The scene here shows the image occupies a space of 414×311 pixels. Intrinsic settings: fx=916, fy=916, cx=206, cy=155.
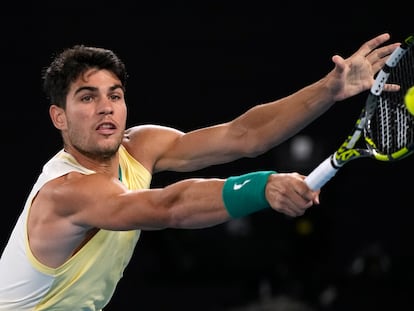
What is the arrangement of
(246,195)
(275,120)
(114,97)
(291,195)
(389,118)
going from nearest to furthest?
(291,195), (246,195), (389,118), (114,97), (275,120)

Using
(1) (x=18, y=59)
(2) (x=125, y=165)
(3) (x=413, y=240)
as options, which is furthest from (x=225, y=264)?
(2) (x=125, y=165)

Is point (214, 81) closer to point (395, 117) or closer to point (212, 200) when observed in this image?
point (395, 117)

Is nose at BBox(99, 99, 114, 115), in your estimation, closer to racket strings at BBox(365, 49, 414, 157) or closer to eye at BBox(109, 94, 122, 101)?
eye at BBox(109, 94, 122, 101)

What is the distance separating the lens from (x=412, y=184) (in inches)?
314

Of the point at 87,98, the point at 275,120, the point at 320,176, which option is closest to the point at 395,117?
the point at 275,120

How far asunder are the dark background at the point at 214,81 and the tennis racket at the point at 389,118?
3.60 meters

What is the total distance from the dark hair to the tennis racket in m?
1.13

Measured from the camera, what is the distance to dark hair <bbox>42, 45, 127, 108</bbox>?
4.03 metres

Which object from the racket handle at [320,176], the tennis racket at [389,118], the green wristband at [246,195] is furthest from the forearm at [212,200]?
the tennis racket at [389,118]

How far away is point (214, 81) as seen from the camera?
26.5ft

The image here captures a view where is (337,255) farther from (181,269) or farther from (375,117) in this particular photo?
(375,117)

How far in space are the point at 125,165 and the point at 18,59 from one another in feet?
12.9

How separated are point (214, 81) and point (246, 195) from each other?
4896 mm

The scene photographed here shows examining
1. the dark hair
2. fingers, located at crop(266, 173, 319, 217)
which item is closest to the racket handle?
fingers, located at crop(266, 173, 319, 217)
